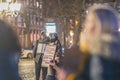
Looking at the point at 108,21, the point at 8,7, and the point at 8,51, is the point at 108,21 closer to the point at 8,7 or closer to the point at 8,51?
the point at 8,51

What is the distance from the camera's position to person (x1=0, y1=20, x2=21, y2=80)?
329 cm

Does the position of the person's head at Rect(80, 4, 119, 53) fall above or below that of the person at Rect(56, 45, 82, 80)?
above

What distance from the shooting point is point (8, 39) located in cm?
329

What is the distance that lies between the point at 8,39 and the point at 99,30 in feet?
2.05

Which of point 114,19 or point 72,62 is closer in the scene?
point 114,19

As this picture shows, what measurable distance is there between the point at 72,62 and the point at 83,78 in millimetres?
454

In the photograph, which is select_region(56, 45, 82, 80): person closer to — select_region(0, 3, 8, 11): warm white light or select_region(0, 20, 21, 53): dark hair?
select_region(0, 20, 21, 53): dark hair

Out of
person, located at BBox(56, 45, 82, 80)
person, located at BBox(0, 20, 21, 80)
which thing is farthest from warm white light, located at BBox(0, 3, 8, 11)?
person, located at BBox(0, 20, 21, 80)

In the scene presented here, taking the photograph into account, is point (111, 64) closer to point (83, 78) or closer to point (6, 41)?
point (83, 78)

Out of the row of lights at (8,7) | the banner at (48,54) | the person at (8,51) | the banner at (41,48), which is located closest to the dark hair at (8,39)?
the person at (8,51)

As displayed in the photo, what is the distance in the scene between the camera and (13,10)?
29891mm

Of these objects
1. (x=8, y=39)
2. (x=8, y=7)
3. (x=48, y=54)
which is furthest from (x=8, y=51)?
(x=8, y=7)

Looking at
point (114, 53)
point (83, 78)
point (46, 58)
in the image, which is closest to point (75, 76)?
point (83, 78)

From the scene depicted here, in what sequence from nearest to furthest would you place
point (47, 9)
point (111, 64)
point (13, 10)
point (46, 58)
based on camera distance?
point (111, 64) < point (46, 58) < point (13, 10) < point (47, 9)
